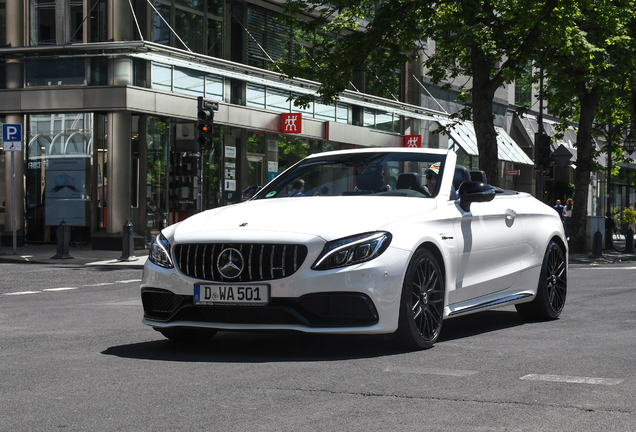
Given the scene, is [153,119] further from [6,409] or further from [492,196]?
[6,409]

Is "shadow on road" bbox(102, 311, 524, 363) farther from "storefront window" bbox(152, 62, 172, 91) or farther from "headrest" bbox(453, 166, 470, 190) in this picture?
"storefront window" bbox(152, 62, 172, 91)

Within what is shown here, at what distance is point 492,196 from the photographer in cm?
785

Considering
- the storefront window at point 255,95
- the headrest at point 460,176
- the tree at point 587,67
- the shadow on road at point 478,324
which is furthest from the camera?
the storefront window at point 255,95

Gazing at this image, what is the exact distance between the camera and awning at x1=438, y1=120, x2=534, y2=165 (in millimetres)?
42375

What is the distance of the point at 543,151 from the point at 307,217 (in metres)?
21.3

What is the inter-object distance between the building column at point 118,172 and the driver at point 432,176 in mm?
18239

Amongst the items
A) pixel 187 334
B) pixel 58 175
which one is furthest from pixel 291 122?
pixel 187 334

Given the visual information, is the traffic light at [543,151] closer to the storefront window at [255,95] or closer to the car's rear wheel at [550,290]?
the storefront window at [255,95]

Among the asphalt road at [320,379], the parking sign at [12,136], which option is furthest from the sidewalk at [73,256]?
the asphalt road at [320,379]

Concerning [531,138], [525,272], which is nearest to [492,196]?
[525,272]

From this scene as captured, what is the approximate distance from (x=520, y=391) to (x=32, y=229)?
2292 cm

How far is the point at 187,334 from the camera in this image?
24.5 ft

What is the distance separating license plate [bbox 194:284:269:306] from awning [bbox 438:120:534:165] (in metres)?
33.5

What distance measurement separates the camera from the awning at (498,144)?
4238 cm
